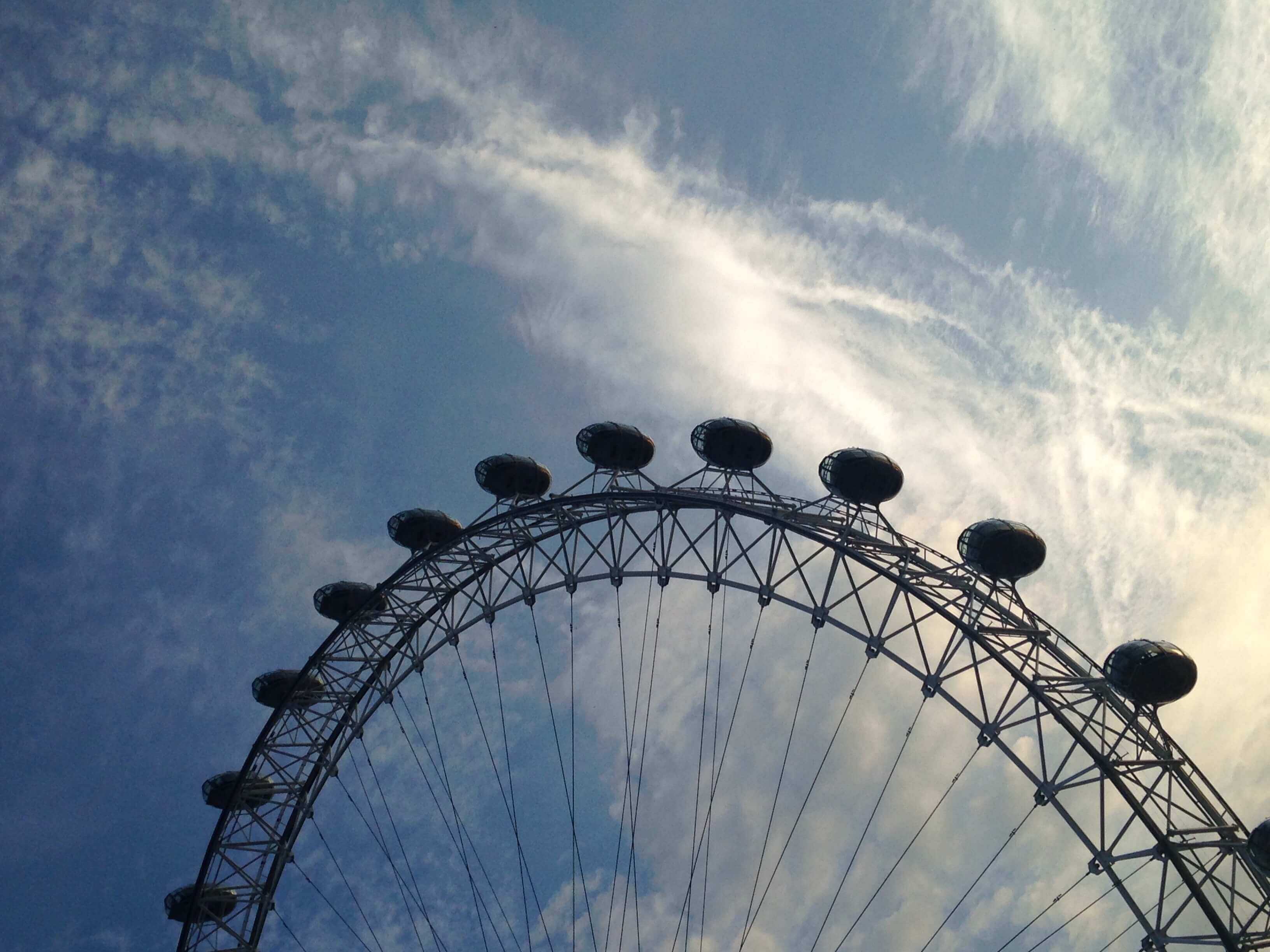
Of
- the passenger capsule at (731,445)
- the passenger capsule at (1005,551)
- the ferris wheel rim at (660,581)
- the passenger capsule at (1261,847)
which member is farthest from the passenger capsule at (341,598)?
the passenger capsule at (1261,847)

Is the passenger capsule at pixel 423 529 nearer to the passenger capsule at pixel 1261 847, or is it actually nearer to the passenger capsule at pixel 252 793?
the passenger capsule at pixel 252 793

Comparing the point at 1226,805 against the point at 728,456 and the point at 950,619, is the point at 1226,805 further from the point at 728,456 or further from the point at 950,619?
the point at 728,456

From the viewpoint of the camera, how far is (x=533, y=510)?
32844 millimetres

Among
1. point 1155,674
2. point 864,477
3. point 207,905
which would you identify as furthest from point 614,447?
point 207,905

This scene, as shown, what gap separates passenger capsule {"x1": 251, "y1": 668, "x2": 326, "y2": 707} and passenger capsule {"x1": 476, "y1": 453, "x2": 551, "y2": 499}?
32.9ft

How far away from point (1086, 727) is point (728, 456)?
11.9 metres

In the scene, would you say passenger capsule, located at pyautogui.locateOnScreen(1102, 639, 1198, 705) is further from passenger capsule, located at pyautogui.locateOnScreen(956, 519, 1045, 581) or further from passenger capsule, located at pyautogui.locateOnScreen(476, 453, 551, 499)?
passenger capsule, located at pyautogui.locateOnScreen(476, 453, 551, 499)

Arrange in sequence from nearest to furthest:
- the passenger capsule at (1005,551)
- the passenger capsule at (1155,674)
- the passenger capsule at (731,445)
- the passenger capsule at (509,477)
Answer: the passenger capsule at (1155,674)
the passenger capsule at (1005,551)
the passenger capsule at (731,445)
the passenger capsule at (509,477)

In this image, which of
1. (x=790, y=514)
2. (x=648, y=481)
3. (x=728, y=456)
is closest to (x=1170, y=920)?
(x=790, y=514)

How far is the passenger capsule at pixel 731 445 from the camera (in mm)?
29625

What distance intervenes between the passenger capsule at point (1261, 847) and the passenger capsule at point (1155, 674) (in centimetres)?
328

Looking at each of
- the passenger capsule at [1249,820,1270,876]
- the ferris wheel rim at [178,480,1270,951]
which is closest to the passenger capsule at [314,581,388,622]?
the ferris wheel rim at [178,480,1270,951]

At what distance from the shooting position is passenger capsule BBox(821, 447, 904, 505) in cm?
2745

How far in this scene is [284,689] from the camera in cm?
3884
